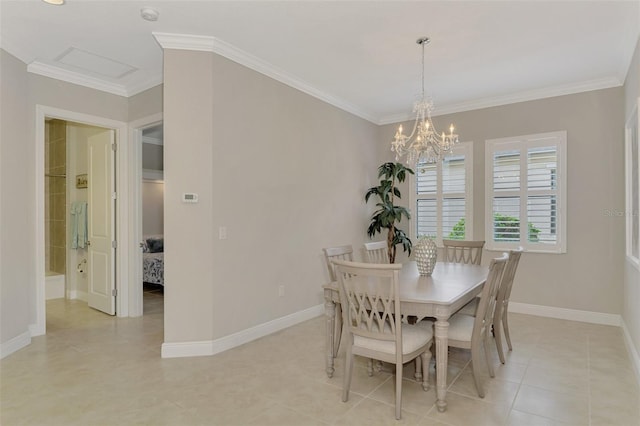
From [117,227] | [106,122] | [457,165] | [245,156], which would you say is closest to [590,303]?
[457,165]

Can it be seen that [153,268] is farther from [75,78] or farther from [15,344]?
[75,78]

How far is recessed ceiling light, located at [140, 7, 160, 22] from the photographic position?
287cm

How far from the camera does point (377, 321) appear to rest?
7.84 feet

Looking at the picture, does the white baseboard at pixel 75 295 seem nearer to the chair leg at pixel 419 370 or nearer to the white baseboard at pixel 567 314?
the chair leg at pixel 419 370

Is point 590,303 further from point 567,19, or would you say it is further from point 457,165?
point 567,19

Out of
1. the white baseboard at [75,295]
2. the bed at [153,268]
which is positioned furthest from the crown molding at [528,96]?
the white baseboard at [75,295]

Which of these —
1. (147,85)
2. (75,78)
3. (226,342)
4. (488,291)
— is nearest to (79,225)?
(75,78)

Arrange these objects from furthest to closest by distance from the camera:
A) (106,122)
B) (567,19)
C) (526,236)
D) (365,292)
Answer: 1. (526,236)
2. (106,122)
3. (567,19)
4. (365,292)

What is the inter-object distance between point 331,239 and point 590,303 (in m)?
3.32

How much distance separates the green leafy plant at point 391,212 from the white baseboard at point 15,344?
175 inches

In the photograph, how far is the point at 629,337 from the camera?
355 cm

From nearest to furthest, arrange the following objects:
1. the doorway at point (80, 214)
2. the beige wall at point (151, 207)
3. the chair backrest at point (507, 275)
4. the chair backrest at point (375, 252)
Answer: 1. the chair backrest at point (507, 275)
2. the chair backrest at point (375, 252)
3. the doorway at point (80, 214)
4. the beige wall at point (151, 207)

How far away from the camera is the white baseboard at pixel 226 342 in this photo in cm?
331

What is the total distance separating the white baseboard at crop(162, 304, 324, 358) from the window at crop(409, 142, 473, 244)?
262cm
